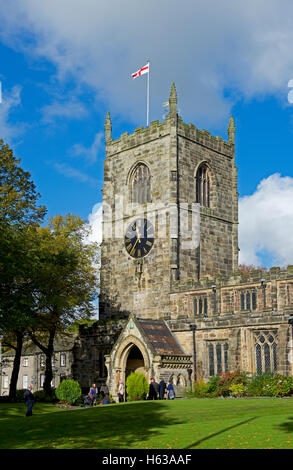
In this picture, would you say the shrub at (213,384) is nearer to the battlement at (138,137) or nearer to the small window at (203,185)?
the small window at (203,185)

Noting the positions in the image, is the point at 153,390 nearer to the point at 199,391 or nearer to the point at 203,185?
the point at 199,391

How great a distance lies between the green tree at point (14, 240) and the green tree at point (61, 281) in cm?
213

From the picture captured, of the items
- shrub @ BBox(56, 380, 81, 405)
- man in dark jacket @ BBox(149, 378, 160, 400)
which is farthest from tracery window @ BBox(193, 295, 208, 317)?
shrub @ BBox(56, 380, 81, 405)

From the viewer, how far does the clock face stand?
46.2 metres

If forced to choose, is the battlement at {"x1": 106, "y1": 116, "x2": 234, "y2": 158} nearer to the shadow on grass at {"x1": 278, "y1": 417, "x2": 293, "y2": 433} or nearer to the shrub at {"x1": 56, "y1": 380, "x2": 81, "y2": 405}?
the shrub at {"x1": 56, "y1": 380, "x2": 81, "y2": 405}

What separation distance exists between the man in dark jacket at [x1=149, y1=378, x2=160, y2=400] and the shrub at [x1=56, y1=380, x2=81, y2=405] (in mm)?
7648

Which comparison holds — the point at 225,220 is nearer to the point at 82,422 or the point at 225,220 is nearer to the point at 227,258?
the point at 227,258

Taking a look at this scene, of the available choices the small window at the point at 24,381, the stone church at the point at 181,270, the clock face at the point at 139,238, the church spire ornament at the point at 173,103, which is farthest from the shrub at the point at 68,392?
the small window at the point at 24,381

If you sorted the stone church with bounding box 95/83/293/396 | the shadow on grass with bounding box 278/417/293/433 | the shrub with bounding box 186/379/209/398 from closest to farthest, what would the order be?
the shadow on grass with bounding box 278/417/293/433
the shrub with bounding box 186/379/209/398
the stone church with bounding box 95/83/293/396

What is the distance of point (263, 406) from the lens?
80.7 feet

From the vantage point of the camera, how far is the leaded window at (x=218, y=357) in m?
38.1

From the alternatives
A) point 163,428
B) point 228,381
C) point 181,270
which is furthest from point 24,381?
point 163,428
